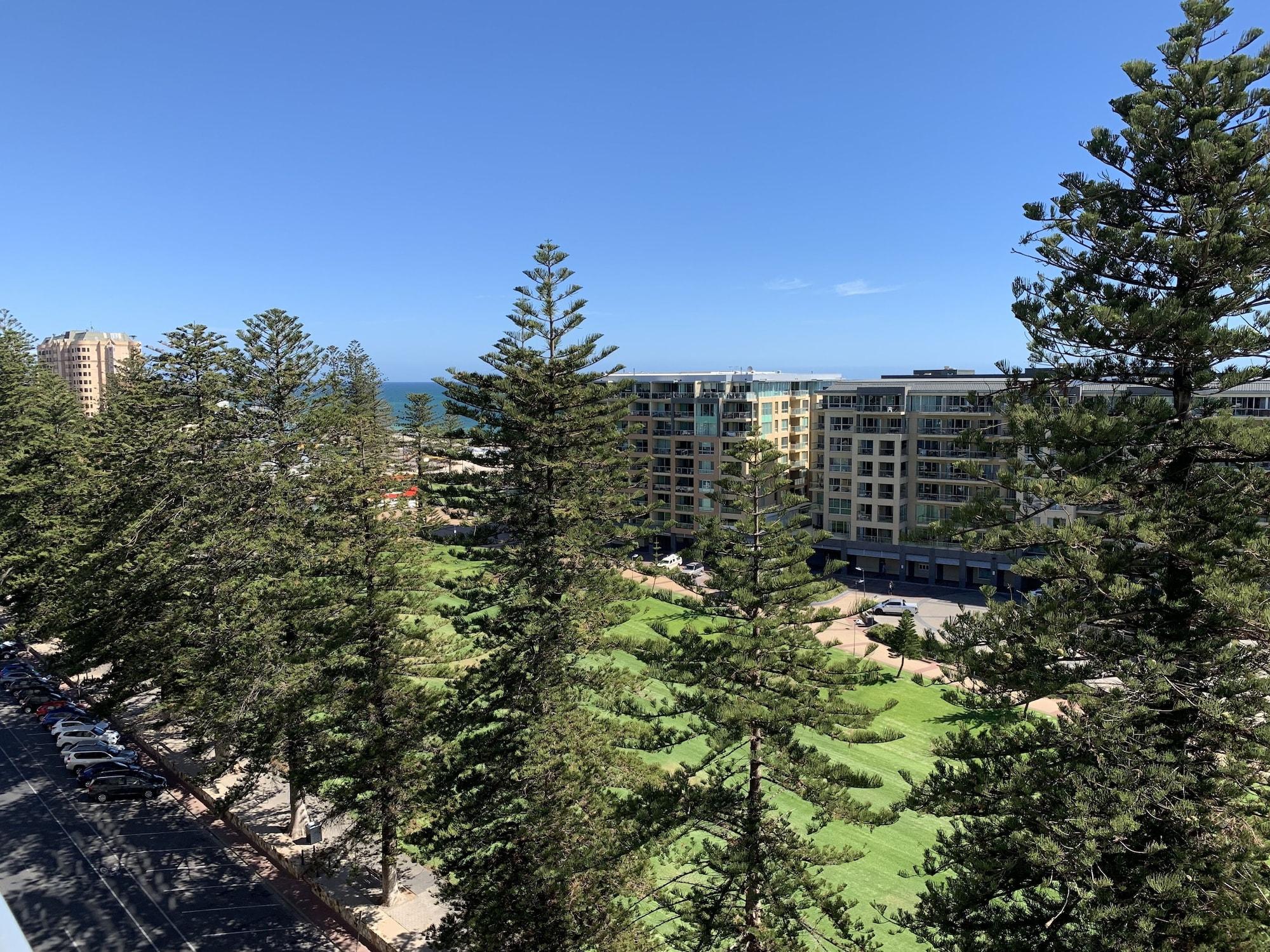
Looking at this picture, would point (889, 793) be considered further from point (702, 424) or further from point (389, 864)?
point (702, 424)

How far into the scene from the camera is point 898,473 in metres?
52.4

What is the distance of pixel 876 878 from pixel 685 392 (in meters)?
41.8

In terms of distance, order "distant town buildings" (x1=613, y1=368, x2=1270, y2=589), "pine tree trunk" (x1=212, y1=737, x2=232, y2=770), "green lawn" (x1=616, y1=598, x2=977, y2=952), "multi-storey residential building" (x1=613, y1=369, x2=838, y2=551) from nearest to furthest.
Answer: "pine tree trunk" (x1=212, y1=737, x2=232, y2=770)
"green lawn" (x1=616, y1=598, x2=977, y2=952)
"distant town buildings" (x1=613, y1=368, x2=1270, y2=589)
"multi-storey residential building" (x1=613, y1=369, x2=838, y2=551)

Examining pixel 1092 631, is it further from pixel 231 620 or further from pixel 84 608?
pixel 84 608

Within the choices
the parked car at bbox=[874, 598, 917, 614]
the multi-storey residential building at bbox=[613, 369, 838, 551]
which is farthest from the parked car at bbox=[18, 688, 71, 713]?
the parked car at bbox=[874, 598, 917, 614]

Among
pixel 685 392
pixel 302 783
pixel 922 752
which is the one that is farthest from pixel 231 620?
pixel 685 392

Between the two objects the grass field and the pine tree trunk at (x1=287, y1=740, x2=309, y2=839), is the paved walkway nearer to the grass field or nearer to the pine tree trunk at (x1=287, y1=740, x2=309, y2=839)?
the grass field

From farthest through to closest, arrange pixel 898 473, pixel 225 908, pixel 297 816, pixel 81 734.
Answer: pixel 898 473 → pixel 81 734 → pixel 297 816 → pixel 225 908

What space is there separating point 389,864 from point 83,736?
14638mm

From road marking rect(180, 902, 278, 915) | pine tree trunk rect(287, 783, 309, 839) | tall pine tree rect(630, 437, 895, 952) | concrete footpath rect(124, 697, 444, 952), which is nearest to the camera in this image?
tall pine tree rect(630, 437, 895, 952)

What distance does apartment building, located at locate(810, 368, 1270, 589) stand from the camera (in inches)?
1989

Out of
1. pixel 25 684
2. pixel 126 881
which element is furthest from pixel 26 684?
pixel 126 881

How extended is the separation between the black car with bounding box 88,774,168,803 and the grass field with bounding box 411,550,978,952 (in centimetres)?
1071

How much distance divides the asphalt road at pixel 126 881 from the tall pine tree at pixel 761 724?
1007 cm
